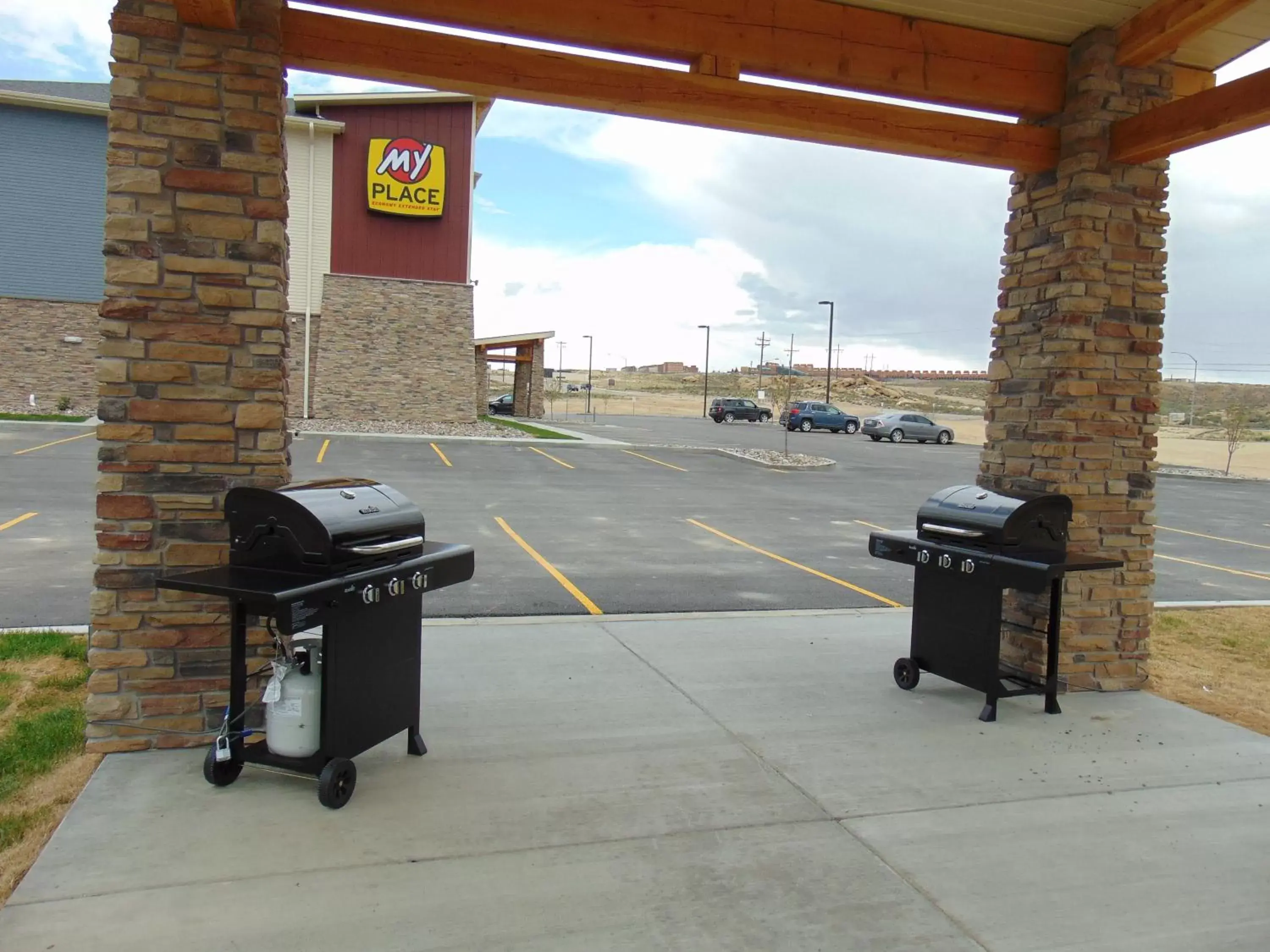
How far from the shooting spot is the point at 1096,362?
20.1 ft

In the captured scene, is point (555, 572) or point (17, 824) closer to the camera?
point (17, 824)

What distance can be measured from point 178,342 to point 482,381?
38883 millimetres

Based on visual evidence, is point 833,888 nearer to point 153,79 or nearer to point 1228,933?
point 1228,933

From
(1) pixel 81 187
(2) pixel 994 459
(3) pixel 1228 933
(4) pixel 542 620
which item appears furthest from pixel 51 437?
(3) pixel 1228 933

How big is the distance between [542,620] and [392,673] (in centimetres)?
321

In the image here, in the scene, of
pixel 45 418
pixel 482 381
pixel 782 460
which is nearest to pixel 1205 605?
pixel 782 460

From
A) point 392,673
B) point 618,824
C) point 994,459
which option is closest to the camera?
point 618,824

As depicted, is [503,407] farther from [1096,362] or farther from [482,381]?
[1096,362]

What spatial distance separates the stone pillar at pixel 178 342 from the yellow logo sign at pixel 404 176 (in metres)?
27.3

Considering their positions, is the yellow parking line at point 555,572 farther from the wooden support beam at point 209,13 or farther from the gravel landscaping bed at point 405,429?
the gravel landscaping bed at point 405,429

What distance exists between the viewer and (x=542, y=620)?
25.4 feet

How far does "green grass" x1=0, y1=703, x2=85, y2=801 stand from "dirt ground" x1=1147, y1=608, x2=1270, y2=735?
6650 millimetres

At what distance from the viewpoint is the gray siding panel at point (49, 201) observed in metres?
29.7

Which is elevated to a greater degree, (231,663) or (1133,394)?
(1133,394)
